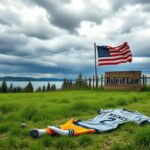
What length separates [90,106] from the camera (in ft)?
42.2

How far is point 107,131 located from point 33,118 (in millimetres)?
2938

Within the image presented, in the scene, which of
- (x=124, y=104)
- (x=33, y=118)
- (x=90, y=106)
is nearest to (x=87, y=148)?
(x=33, y=118)

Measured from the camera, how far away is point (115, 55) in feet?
91.8

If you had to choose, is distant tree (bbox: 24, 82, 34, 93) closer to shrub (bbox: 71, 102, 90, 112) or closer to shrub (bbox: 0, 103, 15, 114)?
shrub (bbox: 0, 103, 15, 114)

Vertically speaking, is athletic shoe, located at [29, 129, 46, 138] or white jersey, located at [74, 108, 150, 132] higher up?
white jersey, located at [74, 108, 150, 132]

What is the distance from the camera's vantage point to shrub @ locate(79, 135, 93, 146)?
7.02 m

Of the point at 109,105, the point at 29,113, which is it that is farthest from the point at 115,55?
the point at 29,113

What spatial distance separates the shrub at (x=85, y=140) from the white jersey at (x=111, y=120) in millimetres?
823

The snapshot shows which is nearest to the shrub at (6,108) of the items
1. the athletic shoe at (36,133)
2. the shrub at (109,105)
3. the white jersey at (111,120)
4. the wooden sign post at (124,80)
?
the shrub at (109,105)

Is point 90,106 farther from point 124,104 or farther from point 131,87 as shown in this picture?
point 131,87

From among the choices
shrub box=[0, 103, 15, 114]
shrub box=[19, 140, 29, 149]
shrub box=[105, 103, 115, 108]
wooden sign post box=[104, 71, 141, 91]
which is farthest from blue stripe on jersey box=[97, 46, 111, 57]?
shrub box=[19, 140, 29, 149]

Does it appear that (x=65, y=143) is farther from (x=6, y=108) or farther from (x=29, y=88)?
Result: (x=29, y=88)

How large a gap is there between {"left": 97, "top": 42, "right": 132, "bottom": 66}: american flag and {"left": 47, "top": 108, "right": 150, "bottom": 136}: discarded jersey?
1757 cm

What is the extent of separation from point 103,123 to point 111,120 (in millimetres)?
411
